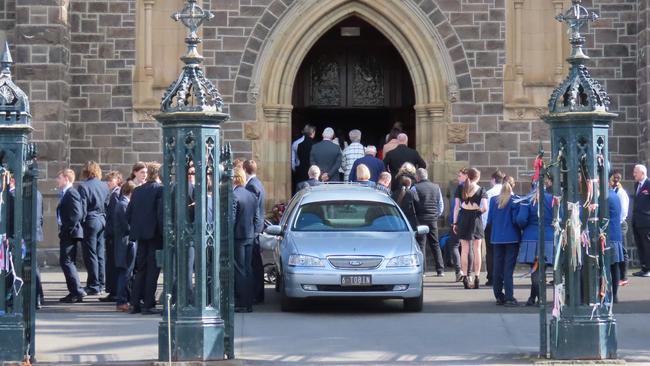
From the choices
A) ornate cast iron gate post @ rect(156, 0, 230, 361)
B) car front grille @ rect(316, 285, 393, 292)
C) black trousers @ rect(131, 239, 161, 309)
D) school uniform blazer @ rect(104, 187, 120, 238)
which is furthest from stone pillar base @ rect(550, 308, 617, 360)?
school uniform blazer @ rect(104, 187, 120, 238)

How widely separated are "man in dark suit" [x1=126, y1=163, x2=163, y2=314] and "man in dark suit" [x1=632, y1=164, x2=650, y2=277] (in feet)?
25.9

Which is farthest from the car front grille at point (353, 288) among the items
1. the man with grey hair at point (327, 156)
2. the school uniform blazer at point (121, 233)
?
the man with grey hair at point (327, 156)

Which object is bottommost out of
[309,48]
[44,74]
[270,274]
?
[270,274]

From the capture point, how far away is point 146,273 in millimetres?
15219

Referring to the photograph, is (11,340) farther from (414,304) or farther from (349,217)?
(349,217)

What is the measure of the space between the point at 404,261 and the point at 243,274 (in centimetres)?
187

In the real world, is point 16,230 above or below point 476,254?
above

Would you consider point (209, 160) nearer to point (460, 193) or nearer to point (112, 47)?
point (460, 193)

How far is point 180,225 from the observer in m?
11.5

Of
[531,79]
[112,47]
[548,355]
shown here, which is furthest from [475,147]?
[548,355]

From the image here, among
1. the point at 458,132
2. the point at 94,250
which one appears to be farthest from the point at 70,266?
the point at 458,132

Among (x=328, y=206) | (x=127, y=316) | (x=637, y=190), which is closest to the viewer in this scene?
(x=127, y=316)

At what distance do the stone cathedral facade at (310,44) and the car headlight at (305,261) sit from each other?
7079mm

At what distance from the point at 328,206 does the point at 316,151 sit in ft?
17.2
